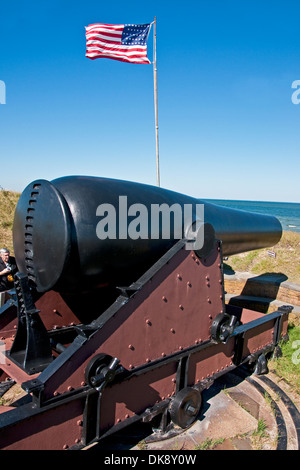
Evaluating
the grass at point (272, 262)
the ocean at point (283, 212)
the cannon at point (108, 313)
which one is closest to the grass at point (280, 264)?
the grass at point (272, 262)

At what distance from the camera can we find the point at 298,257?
9.34 metres

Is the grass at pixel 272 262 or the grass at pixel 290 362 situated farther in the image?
the grass at pixel 272 262

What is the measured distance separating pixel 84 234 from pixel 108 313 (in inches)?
23.1

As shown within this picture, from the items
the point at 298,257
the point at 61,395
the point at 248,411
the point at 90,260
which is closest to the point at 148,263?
the point at 90,260

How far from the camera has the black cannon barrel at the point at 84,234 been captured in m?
2.39

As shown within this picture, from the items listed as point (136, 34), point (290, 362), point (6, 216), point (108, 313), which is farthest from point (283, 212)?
point (108, 313)

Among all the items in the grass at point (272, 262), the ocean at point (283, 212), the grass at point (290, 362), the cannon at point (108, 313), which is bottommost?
→ the ocean at point (283, 212)

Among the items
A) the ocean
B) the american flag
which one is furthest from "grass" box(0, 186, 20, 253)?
the ocean

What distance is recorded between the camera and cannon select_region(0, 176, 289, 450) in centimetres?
229

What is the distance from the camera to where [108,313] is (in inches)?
96.5

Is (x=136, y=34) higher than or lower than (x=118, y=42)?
higher

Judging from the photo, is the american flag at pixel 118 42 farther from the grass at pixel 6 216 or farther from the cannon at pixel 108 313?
the cannon at pixel 108 313

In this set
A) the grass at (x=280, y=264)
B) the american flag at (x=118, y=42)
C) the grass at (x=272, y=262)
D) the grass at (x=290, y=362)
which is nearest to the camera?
the grass at (x=290, y=362)

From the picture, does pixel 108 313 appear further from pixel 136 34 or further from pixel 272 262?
pixel 136 34
